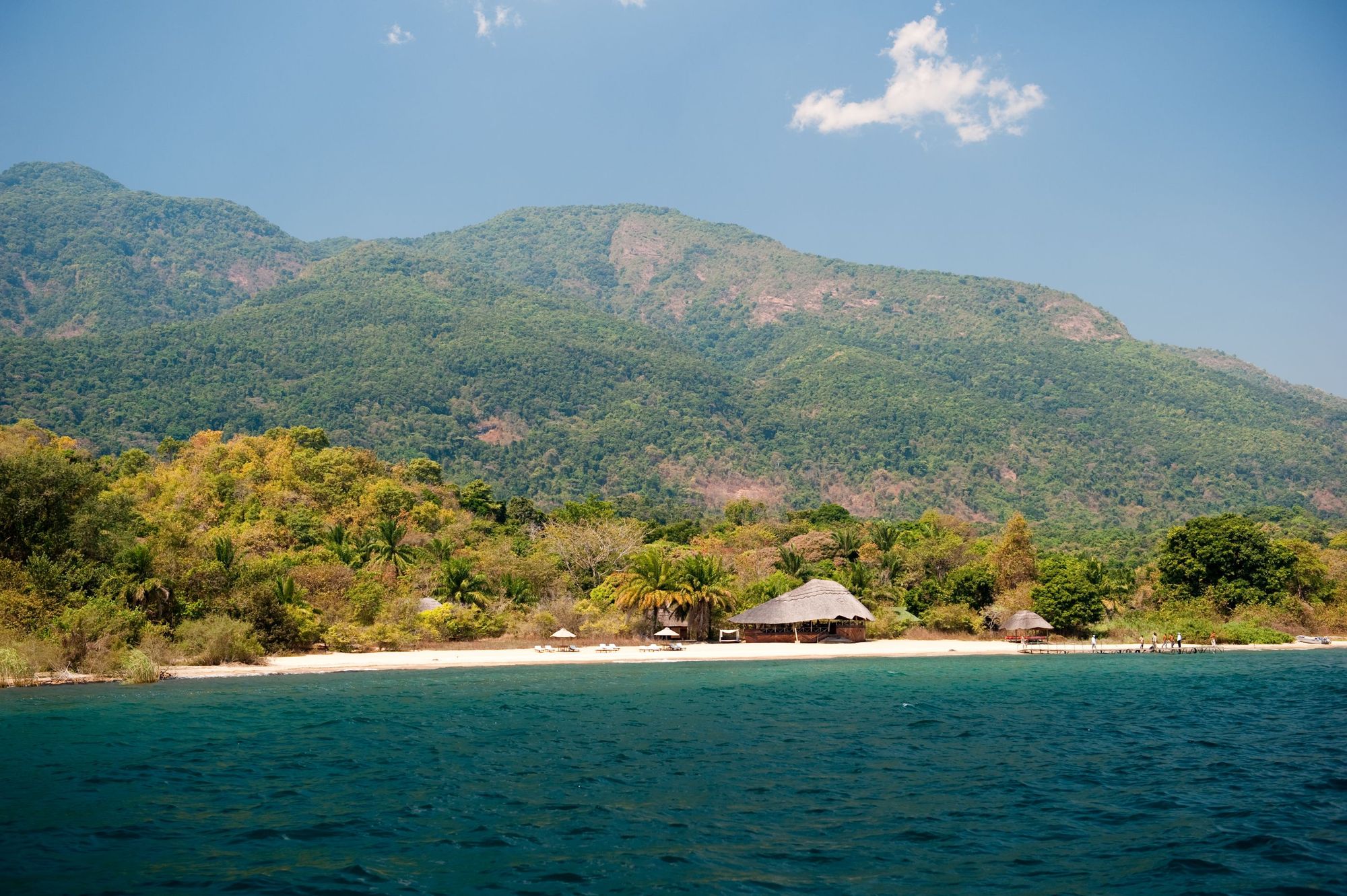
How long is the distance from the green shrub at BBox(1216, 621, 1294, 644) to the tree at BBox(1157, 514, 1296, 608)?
6.15 feet

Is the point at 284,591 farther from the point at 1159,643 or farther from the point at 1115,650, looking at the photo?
the point at 1159,643

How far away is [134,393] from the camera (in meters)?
127

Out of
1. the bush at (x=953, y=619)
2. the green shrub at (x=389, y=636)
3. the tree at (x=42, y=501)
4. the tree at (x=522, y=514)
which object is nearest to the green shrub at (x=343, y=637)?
the green shrub at (x=389, y=636)

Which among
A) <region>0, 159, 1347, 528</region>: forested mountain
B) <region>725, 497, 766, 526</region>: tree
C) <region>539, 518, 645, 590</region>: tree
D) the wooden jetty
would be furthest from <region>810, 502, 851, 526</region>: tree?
<region>0, 159, 1347, 528</region>: forested mountain

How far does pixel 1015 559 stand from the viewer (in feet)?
178

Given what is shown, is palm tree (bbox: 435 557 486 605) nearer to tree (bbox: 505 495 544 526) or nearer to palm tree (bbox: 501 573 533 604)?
palm tree (bbox: 501 573 533 604)

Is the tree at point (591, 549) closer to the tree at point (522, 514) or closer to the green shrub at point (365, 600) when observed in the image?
the green shrub at point (365, 600)

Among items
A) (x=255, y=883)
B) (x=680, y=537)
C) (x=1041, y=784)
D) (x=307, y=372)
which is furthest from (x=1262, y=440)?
(x=255, y=883)

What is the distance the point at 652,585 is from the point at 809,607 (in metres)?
8.85

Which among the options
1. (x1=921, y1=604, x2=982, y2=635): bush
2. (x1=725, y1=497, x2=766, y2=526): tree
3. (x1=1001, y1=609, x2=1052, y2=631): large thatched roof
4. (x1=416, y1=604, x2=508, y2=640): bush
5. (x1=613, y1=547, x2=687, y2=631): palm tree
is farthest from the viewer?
(x1=725, y1=497, x2=766, y2=526): tree

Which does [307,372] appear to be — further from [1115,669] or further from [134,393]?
[1115,669]

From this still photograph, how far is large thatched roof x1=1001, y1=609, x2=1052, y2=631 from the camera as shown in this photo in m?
47.8

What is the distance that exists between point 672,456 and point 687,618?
108687 mm

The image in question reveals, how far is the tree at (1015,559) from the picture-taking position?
54.0 metres
